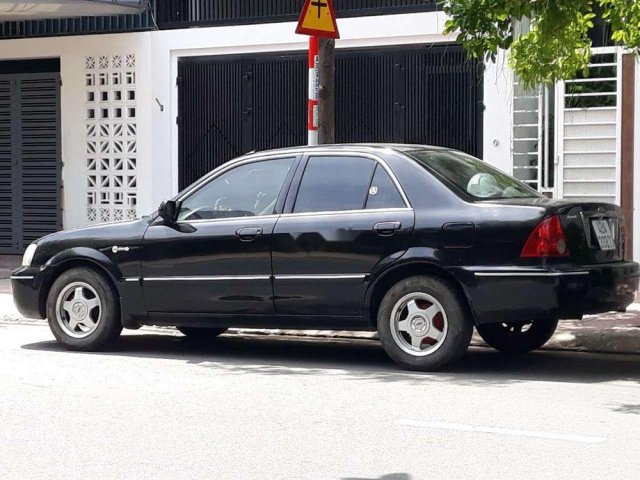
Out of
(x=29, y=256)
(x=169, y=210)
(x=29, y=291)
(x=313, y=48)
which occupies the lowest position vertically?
(x=29, y=291)

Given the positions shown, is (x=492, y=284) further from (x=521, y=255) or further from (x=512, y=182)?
(x=512, y=182)

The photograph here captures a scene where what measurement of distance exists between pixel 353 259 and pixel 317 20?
3.38 metres

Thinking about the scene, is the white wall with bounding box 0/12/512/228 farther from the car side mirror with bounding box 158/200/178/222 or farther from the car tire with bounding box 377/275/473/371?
the car tire with bounding box 377/275/473/371

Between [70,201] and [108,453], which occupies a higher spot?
[70,201]

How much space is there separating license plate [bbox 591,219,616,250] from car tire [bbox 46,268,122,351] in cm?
385

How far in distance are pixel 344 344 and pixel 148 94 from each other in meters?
8.17

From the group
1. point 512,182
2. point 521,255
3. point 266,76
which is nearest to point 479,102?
point 266,76

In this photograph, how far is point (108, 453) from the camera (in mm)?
6504

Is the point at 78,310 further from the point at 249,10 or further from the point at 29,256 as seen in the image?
the point at 249,10

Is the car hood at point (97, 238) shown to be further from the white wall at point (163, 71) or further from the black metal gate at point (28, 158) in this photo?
the black metal gate at point (28, 158)

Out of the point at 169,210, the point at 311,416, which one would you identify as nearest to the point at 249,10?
the point at 169,210

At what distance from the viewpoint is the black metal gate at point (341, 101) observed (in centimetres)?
1622

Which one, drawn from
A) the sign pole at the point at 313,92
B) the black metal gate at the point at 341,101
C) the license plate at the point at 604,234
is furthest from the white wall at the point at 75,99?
the license plate at the point at 604,234

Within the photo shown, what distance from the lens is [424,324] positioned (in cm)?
907
